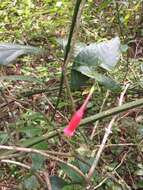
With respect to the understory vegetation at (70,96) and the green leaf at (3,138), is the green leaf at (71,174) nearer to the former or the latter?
the understory vegetation at (70,96)

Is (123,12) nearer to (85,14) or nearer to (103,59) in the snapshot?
(85,14)

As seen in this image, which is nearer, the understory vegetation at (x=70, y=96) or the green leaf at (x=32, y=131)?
the understory vegetation at (x=70, y=96)

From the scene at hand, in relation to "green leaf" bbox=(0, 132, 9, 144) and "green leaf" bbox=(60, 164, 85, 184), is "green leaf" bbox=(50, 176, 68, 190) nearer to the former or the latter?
"green leaf" bbox=(60, 164, 85, 184)

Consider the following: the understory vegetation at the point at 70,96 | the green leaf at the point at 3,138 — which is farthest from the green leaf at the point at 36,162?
the green leaf at the point at 3,138

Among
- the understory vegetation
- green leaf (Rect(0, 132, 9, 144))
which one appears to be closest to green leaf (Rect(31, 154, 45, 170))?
the understory vegetation

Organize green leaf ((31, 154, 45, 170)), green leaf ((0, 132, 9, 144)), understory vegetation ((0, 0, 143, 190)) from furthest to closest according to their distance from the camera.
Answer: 1. green leaf ((0, 132, 9, 144))
2. green leaf ((31, 154, 45, 170))
3. understory vegetation ((0, 0, 143, 190))

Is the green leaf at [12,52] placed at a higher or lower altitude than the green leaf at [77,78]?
higher

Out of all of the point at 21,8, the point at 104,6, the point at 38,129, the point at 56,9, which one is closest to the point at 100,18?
the point at 104,6

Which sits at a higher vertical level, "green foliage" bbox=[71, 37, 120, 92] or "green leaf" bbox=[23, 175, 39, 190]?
"green foliage" bbox=[71, 37, 120, 92]

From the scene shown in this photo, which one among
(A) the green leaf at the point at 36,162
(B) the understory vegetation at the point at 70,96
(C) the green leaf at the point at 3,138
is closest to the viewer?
(B) the understory vegetation at the point at 70,96

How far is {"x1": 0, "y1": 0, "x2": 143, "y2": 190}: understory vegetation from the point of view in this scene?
32.6 inches

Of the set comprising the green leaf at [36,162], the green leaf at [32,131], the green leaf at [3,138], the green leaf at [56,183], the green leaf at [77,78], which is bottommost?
the green leaf at [56,183]

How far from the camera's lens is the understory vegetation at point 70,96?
0.83 meters

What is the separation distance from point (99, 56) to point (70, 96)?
5.5 inches
